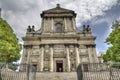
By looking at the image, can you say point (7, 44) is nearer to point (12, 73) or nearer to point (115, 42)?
point (12, 73)

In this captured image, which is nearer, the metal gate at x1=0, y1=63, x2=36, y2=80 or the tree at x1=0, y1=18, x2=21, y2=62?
the metal gate at x1=0, y1=63, x2=36, y2=80

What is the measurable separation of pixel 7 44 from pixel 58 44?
10.3 metres

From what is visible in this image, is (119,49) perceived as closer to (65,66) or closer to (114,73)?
(114,73)

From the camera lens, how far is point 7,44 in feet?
72.1

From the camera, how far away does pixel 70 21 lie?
1314 inches

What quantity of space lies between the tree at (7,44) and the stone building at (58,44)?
4.68 meters

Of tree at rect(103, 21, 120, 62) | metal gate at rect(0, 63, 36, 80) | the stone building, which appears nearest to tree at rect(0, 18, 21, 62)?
the stone building

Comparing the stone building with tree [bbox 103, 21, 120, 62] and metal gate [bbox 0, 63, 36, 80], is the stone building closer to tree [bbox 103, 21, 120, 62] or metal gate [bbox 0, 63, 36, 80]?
tree [bbox 103, 21, 120, 62]

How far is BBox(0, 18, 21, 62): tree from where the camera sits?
71.2 ft

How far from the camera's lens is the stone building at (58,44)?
96.3 ft

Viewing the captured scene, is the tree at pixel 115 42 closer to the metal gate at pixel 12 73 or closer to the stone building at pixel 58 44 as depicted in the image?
the stone building at pixel 58 44

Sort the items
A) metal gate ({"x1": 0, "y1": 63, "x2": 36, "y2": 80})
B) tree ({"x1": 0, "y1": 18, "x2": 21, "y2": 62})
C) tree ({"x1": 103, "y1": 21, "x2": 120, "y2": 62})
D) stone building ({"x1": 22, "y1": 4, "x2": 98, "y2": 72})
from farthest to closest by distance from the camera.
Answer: stone building ({"x1": 22, "y1": 4, "x2": 98, "y2": 72}) < tree ({"x1": 0, "y1": 18, "x2": 21, "y2": 62}) < tree ({"x1": 103, "y1": 21, "x2": 120, "y2": 62}) < metal gate ({"x1": 0, "y1": 63, "x2": 36, "y2": 80})

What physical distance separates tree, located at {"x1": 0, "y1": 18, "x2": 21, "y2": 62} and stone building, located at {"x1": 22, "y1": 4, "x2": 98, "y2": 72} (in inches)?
184

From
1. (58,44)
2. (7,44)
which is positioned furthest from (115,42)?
(7,44)
